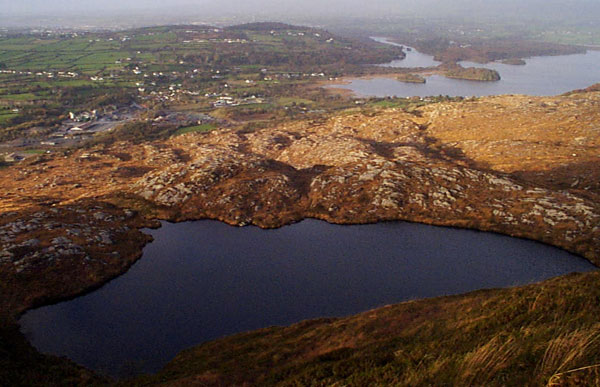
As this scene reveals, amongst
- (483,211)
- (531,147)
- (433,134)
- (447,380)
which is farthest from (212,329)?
(433,134)

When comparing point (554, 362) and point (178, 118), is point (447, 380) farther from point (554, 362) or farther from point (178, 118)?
point (178, 118)

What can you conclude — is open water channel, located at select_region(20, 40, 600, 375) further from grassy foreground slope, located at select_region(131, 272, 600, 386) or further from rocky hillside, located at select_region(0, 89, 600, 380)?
grassy foreground slope, located at select_region(131, 272, 600, 386)

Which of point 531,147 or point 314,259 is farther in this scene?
point 531,147

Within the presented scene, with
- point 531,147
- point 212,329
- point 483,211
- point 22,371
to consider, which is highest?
point 531,147

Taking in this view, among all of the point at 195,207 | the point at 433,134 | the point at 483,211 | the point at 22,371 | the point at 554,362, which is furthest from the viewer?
the point at 433,134

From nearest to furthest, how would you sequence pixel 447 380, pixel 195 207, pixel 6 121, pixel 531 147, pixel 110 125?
1. pixel 447 380
2. pixel 195 207
3. pixel 531 147
4. pixel 6 121
5. pixel 110 125

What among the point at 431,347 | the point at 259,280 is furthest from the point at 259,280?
the point at 431,347

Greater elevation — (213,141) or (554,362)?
(554,362)

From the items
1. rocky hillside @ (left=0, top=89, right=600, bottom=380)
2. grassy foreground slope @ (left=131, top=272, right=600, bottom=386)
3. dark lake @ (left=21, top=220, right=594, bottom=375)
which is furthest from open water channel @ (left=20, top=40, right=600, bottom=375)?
grassy foreground slope @ (left=131, top=272, right=600, bottom=386)
